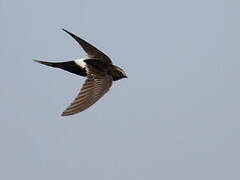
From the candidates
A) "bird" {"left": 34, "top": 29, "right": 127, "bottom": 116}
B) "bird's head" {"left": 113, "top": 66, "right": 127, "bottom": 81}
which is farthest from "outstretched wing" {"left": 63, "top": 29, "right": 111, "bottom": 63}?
"bird's head" {"left": 113, "top": 66, "right": 127, "bottom": 81}

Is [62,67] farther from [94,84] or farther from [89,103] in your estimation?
[89,103]

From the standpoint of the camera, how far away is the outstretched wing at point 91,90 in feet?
20.7

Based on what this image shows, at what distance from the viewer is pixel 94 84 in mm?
7074

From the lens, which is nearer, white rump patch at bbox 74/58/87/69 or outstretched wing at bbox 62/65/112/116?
outstretched wing at bbox 62/65/112/116

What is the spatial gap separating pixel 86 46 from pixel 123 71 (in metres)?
0.83

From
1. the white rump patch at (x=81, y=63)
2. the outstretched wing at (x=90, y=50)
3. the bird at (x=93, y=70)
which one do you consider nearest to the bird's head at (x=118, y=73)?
the bird at (x=93, y=70)

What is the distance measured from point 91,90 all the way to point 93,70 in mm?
562

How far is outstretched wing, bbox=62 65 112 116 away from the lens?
6.31 metres

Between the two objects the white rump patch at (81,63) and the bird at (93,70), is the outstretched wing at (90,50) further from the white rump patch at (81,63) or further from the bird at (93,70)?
the white rump patch at (81,63)

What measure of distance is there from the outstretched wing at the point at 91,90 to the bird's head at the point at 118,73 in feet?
1.18

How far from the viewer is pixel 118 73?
7922 mm

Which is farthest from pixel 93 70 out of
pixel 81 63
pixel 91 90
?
pixel 91 90

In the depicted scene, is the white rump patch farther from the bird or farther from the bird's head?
the bird's head

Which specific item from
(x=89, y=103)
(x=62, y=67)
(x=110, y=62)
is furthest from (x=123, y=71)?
(x=89, y=103)
